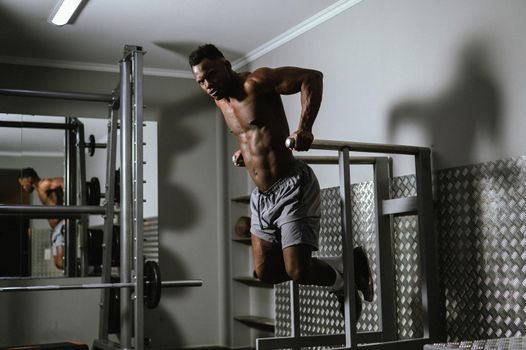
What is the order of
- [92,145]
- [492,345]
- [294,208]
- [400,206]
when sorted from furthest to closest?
[92,145]
[400,206]
[294,208]
[492,345]

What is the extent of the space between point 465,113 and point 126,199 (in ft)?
7.40

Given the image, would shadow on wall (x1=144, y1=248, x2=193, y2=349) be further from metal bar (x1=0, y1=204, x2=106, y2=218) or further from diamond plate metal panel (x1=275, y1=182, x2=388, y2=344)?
diamond plate metal panel (x1=275, y1=182, x2=388, y2=344)

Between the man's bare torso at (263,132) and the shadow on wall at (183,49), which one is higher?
the shadow on wall at (183,49)

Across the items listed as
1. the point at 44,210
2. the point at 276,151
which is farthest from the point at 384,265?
the point at 44,210

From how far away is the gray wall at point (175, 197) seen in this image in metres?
5.88

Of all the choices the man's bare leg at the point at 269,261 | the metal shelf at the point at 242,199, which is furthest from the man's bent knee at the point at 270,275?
the metal shelf at the point at 242,199

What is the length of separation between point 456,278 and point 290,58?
8.14 feet

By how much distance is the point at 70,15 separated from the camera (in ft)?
15.6

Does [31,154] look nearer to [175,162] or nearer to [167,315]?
[175,162]

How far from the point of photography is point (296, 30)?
5.34 meters

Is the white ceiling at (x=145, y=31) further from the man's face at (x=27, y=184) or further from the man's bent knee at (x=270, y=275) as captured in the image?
the man's bent knee at (x=270, y=275)

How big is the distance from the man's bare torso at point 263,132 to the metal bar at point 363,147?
183 millimetres

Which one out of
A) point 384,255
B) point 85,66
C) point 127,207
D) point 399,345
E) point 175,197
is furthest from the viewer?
point 175,197

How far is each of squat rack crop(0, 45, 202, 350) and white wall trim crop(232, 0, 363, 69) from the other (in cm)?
140
